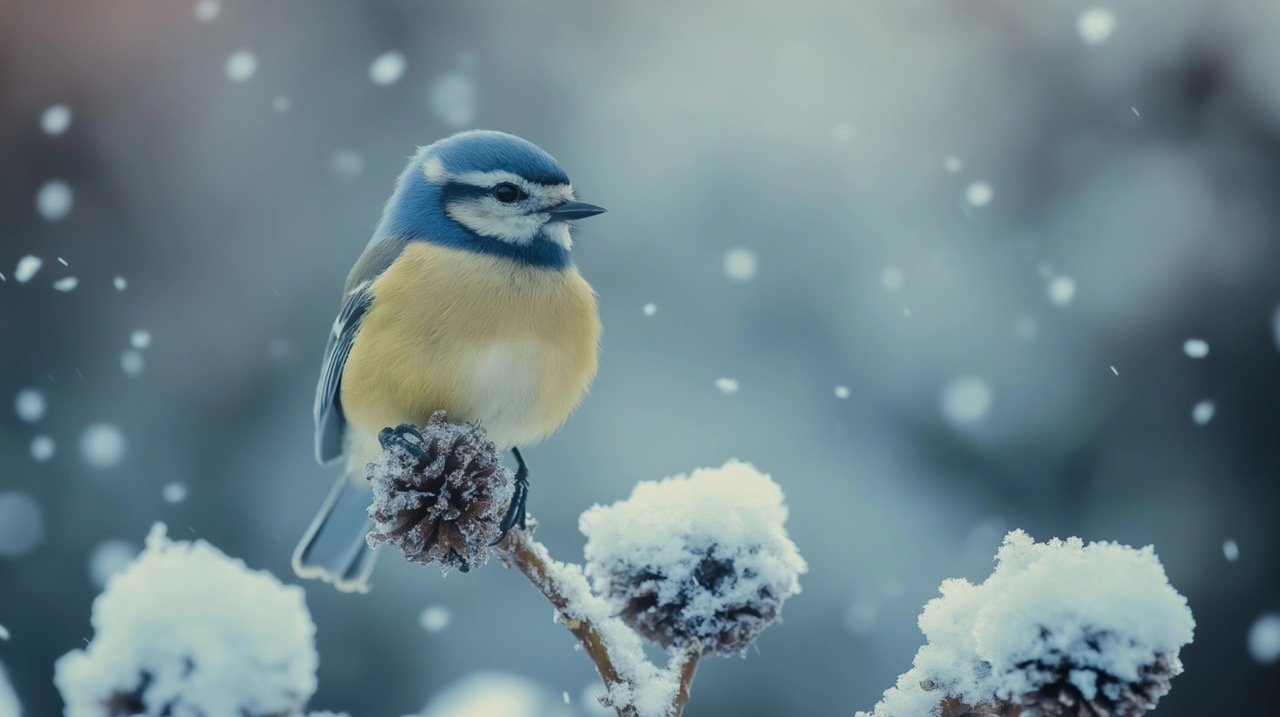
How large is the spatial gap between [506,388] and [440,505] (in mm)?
550

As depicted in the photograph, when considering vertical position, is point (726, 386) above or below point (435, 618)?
above

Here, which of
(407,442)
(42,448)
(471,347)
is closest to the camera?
(407,442)

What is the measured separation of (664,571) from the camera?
81 centimetres

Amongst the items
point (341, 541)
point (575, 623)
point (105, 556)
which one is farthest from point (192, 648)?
point (105, 556)

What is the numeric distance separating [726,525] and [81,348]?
2504 millimetres

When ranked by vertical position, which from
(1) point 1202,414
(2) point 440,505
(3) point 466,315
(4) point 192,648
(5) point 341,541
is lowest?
(4) point 192,648

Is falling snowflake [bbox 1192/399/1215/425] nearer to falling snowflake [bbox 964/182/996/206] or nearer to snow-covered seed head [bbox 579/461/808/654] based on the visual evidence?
falling snowflake [bbox 964/182/996/206]

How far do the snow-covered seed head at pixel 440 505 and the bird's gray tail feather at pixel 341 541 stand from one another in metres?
0.79

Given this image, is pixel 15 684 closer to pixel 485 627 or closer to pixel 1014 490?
pixel 485 627

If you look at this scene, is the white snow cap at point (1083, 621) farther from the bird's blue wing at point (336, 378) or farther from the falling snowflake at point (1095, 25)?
the falling snowflake at point (1095, 25)

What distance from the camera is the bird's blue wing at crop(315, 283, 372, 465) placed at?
67.2 inches

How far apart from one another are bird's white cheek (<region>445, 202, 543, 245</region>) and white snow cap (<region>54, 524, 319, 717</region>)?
1084mm

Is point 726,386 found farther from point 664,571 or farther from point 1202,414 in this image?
point 664,571

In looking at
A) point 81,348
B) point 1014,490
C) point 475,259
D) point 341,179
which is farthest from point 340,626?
point 1014,490
